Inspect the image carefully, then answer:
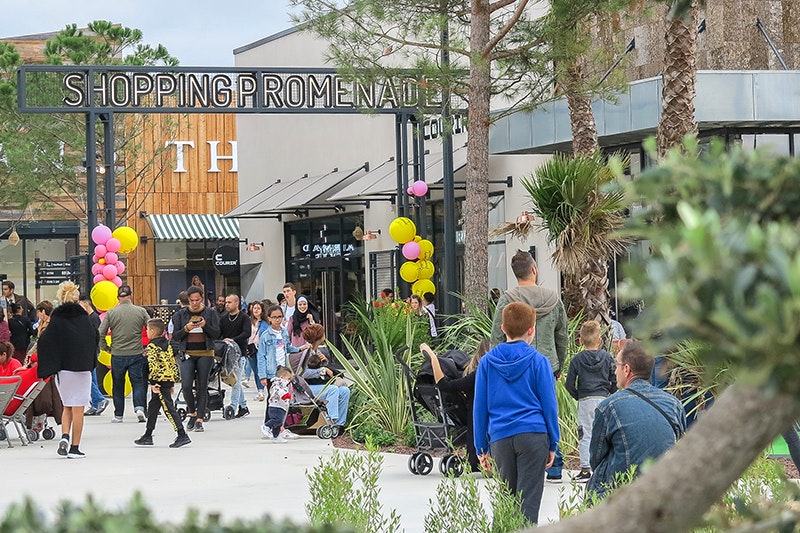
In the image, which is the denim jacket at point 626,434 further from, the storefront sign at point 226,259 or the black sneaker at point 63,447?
the storefront sign at point 226,259

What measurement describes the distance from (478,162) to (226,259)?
24605 millimetres

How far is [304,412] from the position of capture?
14883mm

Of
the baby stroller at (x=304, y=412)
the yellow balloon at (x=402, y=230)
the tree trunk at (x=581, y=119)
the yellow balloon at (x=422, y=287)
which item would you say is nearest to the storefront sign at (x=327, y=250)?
the yellow balloon at (x=402, y=230)

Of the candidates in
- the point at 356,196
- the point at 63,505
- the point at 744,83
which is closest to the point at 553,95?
the point at 744,83

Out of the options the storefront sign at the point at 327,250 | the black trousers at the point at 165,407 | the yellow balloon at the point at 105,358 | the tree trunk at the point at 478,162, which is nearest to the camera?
the black trousers at the point at 165,407

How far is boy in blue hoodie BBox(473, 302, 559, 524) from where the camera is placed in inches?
286

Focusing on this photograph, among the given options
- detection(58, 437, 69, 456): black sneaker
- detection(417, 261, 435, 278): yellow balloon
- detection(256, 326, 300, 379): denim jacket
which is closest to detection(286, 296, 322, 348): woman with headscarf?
detection(256, 326, 300, 379): denim jacket

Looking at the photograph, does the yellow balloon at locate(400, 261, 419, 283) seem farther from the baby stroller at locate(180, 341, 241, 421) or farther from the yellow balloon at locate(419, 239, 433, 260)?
the baby stroller at locate(180, 341, 241, 421)

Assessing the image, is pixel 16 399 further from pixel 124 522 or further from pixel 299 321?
pixel 124 522

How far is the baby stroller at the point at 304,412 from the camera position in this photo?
14.5 metres

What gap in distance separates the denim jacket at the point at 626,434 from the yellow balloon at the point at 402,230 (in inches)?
609

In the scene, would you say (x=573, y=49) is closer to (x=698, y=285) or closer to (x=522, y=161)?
(x=522, y=161)

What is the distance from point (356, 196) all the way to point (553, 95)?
1221 centimetres

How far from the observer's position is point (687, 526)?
6.28ft
